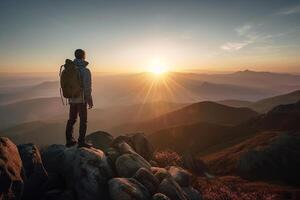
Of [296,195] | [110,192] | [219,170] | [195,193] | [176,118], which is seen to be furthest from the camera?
[176,118]

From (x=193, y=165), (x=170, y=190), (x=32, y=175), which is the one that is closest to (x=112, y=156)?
(x=170, y=190)

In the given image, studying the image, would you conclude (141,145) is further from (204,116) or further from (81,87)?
(204,116)

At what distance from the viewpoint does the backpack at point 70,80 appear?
35.6 ft

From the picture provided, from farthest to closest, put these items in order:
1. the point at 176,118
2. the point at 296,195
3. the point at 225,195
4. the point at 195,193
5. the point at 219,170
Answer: the point at 176,118, the point at 219,170, the point at 296,195, the point at 225,195, the point at 195,193

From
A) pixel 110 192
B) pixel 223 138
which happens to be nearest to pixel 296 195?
pixel 110 192

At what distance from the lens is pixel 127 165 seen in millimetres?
12164

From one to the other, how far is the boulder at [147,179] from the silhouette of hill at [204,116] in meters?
77.6

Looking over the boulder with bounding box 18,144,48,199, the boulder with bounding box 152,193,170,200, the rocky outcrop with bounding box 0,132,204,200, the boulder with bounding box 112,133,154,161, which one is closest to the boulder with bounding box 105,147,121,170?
the rocky outcrop with bounding box 0,132,204,200

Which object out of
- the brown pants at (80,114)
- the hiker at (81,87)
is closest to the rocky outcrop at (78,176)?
the brown pants at (80,114)

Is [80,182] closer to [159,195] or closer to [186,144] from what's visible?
[159,195]

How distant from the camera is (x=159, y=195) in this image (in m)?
10.4

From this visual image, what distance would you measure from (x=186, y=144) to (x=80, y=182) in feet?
181

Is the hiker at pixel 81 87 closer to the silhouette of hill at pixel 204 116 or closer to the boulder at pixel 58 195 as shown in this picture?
the boulder at pixel 58 195

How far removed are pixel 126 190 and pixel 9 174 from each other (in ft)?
13.2
